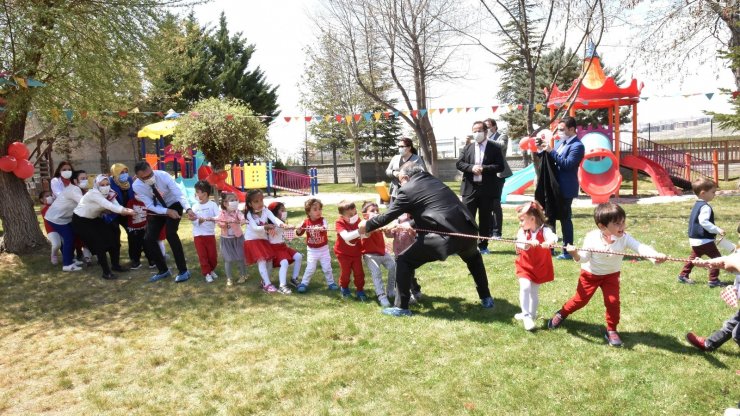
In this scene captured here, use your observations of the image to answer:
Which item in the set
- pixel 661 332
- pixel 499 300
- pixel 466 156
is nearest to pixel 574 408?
pixel 661 332

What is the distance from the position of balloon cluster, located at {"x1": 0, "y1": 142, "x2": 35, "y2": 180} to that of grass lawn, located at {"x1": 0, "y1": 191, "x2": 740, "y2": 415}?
276cm

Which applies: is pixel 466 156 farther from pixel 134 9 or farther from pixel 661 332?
pixel 134 9

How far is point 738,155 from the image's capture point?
21.8 metres

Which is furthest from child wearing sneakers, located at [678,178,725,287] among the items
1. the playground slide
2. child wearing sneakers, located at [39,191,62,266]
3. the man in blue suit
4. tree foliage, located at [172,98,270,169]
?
tree foliage, located at [172,98,270,169]

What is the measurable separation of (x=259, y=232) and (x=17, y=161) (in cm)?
508

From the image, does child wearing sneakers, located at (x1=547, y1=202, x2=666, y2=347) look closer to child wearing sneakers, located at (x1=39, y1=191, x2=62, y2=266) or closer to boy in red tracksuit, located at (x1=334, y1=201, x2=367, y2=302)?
boy in red tracksuit, located at (x1=334, y1=201, x2=367, y2=302)

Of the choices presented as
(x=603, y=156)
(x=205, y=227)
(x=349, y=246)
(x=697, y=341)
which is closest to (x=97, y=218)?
(x=205, y=227)

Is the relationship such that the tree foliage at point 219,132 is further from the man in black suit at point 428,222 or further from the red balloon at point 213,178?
the man in black suit at point 428,222

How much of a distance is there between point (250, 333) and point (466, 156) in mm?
3917

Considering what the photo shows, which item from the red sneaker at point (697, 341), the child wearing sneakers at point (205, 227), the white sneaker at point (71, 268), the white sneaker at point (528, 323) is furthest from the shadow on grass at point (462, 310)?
the white sneaker at point (71, 268)

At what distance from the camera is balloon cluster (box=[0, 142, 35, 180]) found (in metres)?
8.42

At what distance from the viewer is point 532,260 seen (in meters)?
4.55

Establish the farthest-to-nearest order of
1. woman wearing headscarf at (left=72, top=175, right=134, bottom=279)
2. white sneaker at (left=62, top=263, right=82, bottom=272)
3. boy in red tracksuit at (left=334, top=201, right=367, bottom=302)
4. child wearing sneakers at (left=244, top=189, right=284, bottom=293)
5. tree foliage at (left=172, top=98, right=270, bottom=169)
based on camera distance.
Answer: tree foliage at (left=172, top=98, right=270, bottom=169)
white sneaker at (left=62, top=263, right=82, bottom=272)
woman wearing headscarf at (left=72, top=175, right=134, bottom=279)
child wearing sneakers at (left=244, top=189, right=284, bottom=293)
boy in red tracksuit at (left=334, top=201, right=367, bottom=302)

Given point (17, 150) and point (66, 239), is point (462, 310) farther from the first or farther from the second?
point (17, 150)
